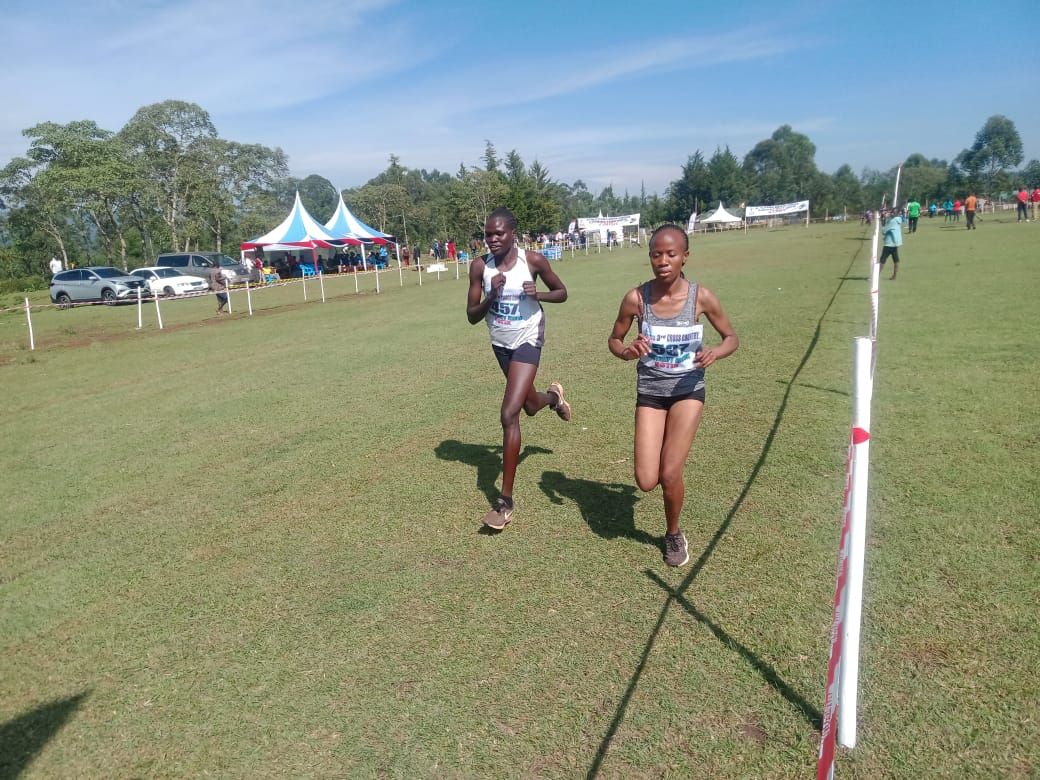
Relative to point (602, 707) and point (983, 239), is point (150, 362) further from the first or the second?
point (983, 239)

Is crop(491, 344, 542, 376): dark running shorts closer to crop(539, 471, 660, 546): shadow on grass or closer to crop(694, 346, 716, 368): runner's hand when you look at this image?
crop(539, 471, 660, 546): shadow on grass

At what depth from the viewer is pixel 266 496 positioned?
566 cm

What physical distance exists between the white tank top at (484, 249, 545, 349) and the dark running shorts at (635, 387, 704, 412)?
47.5 inches

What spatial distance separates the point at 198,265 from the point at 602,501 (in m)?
35.5

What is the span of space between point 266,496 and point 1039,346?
9.20 m

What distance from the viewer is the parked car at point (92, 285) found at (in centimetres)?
2839

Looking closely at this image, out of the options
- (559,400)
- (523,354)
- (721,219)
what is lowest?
(559,400)

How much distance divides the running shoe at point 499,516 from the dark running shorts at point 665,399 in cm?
121

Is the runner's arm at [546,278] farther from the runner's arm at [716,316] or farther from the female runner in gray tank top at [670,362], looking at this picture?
the runner's arm at [716,316]

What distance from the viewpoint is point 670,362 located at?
13.2 feet

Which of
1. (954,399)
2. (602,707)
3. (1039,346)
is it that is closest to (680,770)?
(602,707)

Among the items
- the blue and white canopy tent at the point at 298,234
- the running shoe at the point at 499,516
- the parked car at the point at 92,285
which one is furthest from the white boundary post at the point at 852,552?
the blue and white canopy tent at the point at 298,234

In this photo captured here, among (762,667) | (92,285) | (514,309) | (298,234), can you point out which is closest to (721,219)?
(298,234)

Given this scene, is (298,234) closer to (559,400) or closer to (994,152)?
(559,400)
